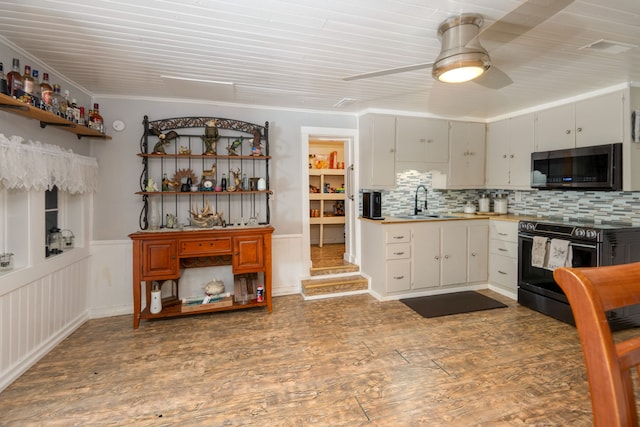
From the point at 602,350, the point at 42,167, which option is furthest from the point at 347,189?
the point at 602,350

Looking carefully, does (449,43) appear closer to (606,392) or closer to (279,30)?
(279,30)

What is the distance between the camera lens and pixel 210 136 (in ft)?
11.5

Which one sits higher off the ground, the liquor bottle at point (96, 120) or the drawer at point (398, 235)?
the liquor bottle at point (96, 120)

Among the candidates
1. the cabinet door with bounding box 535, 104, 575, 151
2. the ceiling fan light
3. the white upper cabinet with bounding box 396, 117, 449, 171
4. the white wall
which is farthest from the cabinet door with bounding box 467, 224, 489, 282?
the white wall

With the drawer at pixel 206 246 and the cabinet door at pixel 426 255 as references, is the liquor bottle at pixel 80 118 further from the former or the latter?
the cabinet door at pixel 426 255

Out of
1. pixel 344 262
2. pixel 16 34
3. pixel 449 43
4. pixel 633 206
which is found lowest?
pixel 344 262

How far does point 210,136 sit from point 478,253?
377 cm

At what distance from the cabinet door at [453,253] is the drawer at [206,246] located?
8.87 feet

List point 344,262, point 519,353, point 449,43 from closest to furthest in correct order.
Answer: point 449,43
point 519,353
point 344,262

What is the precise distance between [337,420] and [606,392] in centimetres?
158

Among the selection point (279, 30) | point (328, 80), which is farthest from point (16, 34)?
point (328, 80)

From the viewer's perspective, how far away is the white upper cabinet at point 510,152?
4.00 meters

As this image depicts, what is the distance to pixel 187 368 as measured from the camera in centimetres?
239

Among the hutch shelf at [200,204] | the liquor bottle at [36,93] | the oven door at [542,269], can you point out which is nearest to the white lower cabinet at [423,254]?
the oven door at [542,269]
